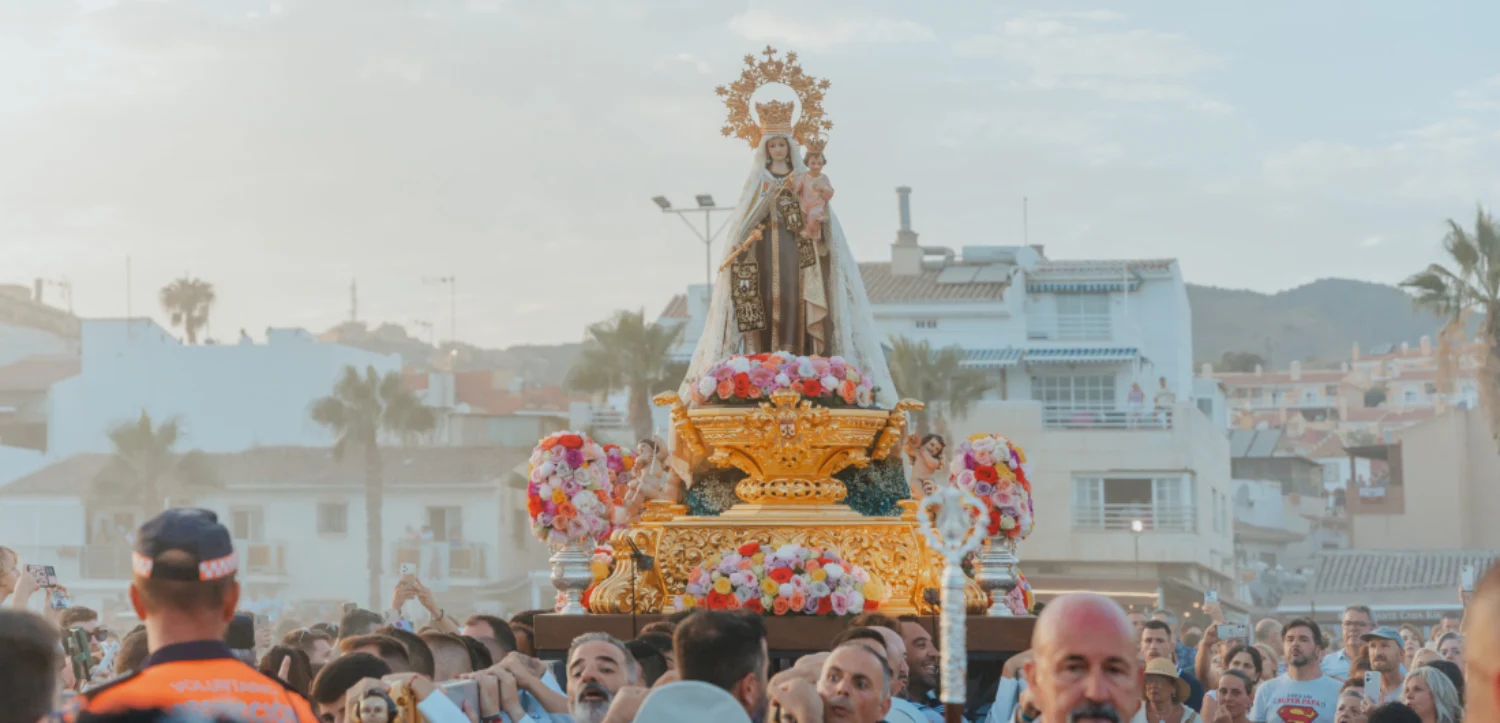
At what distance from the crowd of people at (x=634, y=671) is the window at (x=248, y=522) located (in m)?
50.2

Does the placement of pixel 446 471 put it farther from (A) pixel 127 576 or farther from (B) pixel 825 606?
(B) pixel 825 606

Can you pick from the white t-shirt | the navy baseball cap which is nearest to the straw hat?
the white t-shirt

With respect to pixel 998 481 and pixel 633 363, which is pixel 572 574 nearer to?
pixel 998 481

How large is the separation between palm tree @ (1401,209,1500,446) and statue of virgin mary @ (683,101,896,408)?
3494 cm

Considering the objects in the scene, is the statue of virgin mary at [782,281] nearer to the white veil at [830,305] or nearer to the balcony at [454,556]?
the white veil at [830,305]

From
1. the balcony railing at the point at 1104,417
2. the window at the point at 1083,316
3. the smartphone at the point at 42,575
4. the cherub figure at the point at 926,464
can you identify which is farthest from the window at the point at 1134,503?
the smartphone at the point at 42,575

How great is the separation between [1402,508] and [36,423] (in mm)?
43570

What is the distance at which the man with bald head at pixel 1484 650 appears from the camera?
14.4 ft

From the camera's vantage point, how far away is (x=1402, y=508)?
66.3 m

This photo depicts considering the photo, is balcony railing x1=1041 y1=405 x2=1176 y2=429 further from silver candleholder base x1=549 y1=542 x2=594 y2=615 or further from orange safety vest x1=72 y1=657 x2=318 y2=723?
orange safety vest x1=72 y1=657 x2=318 y2=723

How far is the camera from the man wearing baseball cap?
17.1 ft

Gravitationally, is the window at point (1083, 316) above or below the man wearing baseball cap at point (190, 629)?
above

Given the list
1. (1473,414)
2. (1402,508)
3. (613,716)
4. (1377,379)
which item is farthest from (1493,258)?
(1377,379)

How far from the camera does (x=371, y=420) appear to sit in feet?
205
